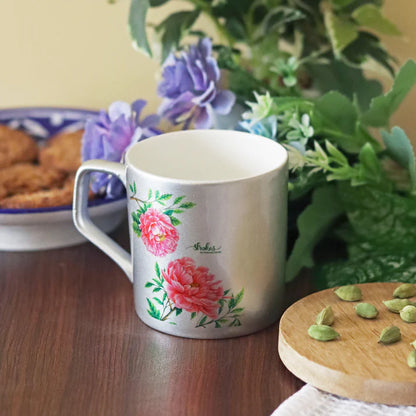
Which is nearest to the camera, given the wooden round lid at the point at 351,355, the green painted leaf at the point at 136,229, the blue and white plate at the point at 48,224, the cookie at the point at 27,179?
the wooden round lid at the point at 351,355

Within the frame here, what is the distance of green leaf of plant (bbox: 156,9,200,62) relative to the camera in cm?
93

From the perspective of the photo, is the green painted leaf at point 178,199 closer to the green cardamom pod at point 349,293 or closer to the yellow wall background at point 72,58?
the green cardamom pod at point 349,293

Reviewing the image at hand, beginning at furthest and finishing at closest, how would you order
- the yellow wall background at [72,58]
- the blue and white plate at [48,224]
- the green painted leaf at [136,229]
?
the yellow wall background at [72,58] < the blue and white plate at [48,224] < the green painted leaf at [136,229]

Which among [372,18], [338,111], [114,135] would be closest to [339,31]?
[372,18]

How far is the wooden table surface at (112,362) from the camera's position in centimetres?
59

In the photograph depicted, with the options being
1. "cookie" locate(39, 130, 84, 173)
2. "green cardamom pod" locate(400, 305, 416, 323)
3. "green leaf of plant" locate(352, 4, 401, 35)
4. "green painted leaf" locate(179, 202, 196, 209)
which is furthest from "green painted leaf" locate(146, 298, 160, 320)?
"green leaf of plant" locate(352, 4, 401, 35)

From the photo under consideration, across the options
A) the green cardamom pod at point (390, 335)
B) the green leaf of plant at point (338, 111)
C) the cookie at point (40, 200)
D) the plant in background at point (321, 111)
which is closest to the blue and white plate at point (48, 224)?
the cookie at point (40, 200)

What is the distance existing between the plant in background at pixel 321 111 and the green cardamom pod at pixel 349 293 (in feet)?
0.25

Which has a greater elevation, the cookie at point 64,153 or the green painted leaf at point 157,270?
the green painted leaf at point 157,270

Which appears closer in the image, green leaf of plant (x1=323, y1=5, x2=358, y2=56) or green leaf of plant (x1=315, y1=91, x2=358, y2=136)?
green leaf of plant (x1=315, y1=91, x2=358, y2=136)

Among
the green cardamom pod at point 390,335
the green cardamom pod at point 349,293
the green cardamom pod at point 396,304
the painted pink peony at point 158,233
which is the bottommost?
the green cardamom pod at point 349,293

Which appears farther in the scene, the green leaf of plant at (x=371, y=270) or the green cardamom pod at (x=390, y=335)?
the green leaf of plant at (x=371, y=270)

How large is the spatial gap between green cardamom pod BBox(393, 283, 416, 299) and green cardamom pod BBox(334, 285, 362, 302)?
33 millimetres

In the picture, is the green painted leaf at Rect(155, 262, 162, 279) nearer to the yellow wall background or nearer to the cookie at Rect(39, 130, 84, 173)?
the cookie at Rect(39, 130, 84, 173)
